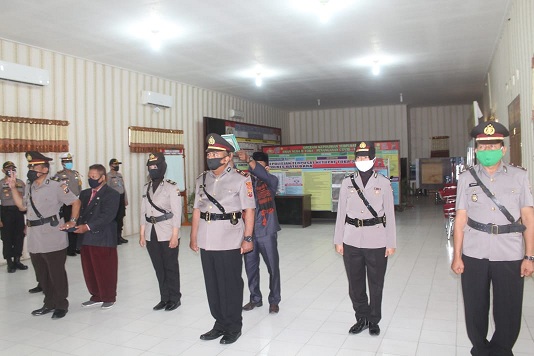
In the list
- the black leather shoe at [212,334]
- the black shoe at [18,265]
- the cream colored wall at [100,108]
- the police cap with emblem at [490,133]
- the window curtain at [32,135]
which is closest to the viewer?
the police cap with emblem at [490,133]

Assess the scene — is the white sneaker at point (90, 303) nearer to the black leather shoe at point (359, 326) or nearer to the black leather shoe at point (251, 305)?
the black leather shoe at point (251, 305)

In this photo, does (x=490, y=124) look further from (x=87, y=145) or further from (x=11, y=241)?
(x=87, y=145)

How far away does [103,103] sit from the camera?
31.0ft

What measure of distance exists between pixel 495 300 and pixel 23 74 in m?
7.47

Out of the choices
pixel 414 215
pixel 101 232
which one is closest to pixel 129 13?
pixel 101 232

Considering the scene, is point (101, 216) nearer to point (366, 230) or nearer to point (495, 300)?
point (366, 230)

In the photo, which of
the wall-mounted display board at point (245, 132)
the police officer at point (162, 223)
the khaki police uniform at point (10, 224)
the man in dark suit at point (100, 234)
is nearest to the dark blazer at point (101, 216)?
the man in dark suit at point (100, 234)

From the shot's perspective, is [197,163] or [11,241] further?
[197,163]

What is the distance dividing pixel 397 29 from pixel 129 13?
4218mm

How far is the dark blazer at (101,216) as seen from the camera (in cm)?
478

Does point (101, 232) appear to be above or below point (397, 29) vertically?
below

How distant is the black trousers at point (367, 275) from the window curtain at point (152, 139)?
7.30m

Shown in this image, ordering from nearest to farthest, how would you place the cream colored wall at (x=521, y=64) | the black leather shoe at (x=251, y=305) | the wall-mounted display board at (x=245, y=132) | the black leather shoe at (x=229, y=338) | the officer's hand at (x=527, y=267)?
the officer's hand at (x=527, y=267) < the black leather shoe at (x=229, y=338) < the black leather shoe at (x=251, y=305) < the cream colored wall at (x=521, y=64) < the wall-mounted display board at (x=245, y=132)

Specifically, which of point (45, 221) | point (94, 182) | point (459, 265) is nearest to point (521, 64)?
point (459, 265)
